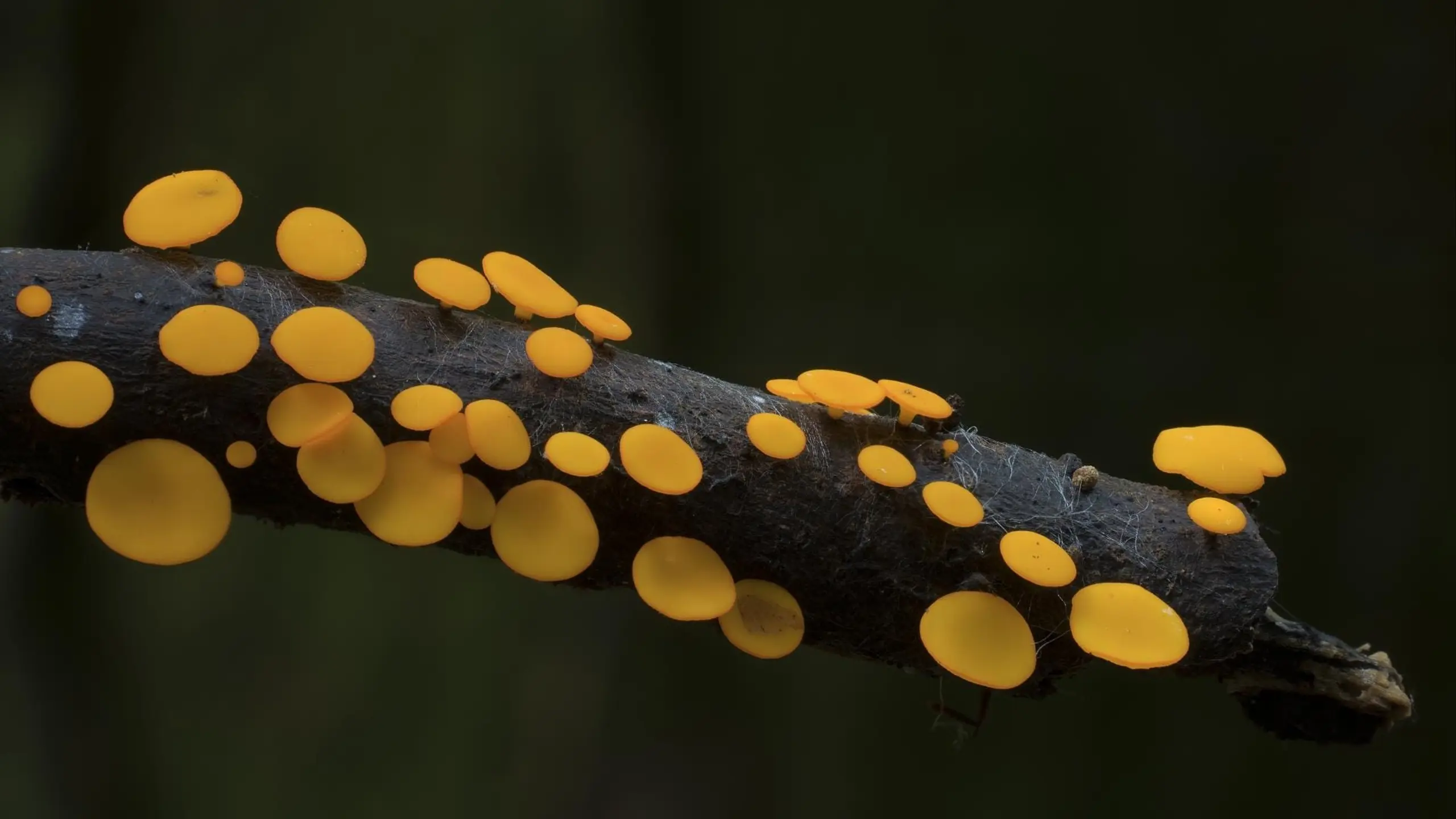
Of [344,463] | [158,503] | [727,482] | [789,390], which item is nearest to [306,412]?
[344,463]

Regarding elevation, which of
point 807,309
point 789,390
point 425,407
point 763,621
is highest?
point 807,309

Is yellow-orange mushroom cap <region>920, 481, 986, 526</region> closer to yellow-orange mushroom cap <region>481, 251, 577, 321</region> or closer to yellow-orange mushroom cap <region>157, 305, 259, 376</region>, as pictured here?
yellow-orange mushroom cap <region>481, 251, 577, 321</region>

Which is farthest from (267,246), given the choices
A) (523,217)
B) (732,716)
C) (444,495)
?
(732,716)

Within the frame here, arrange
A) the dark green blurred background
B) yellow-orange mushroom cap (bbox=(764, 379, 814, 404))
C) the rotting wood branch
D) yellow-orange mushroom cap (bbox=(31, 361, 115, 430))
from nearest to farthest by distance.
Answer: yellow-orange mushroom cap (bbox=(31, 361, 115, 430)), the rotting wood branch, yellow-orange mushroom cap (bbox=(764, 379, 814, 404)), the dark green blurred background

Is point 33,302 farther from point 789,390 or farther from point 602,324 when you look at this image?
point 789,390

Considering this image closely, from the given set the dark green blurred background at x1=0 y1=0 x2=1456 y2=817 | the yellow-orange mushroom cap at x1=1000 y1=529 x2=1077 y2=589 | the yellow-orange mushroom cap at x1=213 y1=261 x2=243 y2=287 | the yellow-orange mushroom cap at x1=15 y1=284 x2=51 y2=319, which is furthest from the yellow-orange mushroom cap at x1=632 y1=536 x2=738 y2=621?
the dark green blurred background at x1=0 y1=0 x2=1456 y2=817
